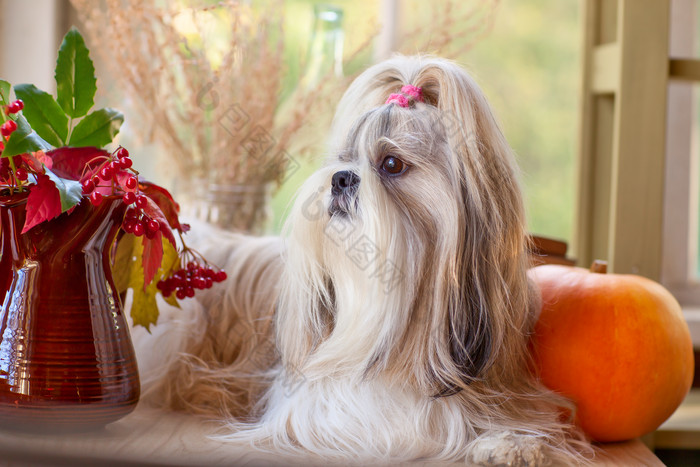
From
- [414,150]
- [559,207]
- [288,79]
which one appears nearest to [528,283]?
[414,150]

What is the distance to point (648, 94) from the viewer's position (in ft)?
6.15

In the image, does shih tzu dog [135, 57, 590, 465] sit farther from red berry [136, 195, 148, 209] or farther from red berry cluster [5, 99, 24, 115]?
red berry cluster [5, 99, 24, 115]

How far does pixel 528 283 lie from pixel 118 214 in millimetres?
765

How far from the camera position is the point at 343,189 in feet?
4.29

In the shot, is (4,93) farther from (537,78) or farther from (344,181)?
(537,78)

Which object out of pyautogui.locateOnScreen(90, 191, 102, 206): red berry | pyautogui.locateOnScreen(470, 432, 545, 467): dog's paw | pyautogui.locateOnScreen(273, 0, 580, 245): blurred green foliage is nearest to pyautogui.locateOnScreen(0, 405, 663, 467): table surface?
pyautogui.locateOnScreen(470, 432, 545, 467): dog's paw

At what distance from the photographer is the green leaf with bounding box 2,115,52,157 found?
1.14 m

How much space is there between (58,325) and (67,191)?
0.23 m

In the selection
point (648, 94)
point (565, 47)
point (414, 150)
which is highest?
point (565, 47)

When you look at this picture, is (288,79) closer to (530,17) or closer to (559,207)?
(530,17)

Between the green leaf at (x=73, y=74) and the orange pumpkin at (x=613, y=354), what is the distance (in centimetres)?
95

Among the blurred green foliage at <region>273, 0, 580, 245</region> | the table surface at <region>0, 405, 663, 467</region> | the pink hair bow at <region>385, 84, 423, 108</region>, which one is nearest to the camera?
the table surface at <region>0, 405, 663, 467</region>

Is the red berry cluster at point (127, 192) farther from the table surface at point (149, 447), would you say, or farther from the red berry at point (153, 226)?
the table surface at point (149, 447)

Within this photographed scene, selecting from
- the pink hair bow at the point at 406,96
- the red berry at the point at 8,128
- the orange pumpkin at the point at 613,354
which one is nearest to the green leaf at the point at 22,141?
the red berry at the point at 8,128
